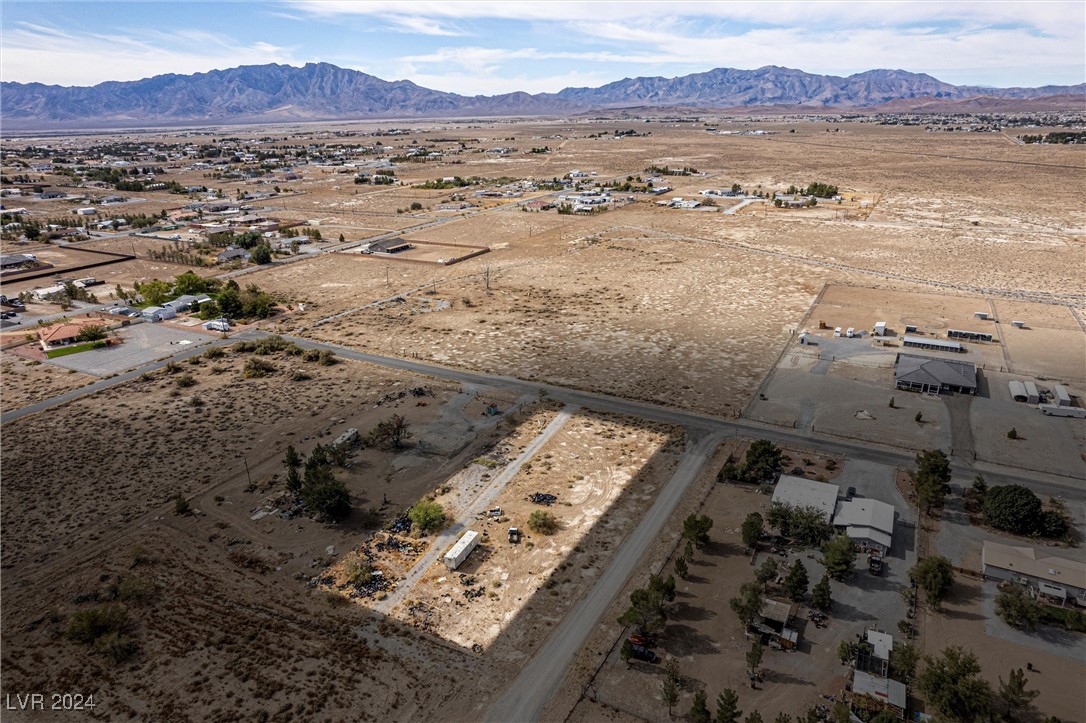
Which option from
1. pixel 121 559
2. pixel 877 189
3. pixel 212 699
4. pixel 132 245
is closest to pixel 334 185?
pixel 132 245

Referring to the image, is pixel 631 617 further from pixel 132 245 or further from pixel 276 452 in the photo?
pixel 132 245

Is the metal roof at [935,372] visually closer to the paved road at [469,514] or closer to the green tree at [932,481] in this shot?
the green tree at [932,481]

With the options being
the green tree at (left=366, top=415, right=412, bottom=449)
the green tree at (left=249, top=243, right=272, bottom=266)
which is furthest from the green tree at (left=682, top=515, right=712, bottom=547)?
the green tree at (left=249, top=243, right=272, bottom=266)

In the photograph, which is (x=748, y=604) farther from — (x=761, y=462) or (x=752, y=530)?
(x=761, y=462)

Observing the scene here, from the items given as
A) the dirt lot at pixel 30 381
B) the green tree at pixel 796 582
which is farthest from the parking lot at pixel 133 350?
the green tree at pixel 796 582

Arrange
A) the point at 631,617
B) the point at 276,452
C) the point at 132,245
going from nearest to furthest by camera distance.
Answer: the point at 631,617 → the point at 276,452 → the point at 132,245

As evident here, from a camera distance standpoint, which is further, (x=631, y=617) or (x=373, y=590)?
(x=373, y=590)
